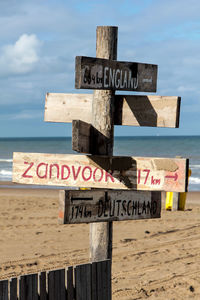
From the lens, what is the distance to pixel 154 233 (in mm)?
11547

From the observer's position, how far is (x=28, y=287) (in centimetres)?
443

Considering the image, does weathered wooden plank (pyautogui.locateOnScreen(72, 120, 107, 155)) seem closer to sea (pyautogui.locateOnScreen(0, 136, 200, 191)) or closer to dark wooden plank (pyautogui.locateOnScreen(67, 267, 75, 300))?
dark wooden plank (pyautogui.locateOnScreen(67, 267, 75, 300))

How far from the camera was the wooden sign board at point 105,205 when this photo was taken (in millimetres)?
3980

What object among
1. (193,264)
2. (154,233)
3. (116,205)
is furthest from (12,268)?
(116,205)

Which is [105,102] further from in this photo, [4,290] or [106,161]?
[4,290]

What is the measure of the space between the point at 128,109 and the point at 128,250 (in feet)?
18.9

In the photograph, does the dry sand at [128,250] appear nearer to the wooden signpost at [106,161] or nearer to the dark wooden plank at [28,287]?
the dark wooden plank at [28,287]

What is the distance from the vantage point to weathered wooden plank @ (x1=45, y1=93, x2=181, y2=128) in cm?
450

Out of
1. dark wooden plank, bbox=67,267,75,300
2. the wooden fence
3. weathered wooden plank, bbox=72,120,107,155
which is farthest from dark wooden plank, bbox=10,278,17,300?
weathered wooden plank, bbox=72,120,107,155

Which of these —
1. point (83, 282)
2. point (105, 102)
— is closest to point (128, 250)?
point (83, 282)

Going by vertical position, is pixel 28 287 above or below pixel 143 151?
above

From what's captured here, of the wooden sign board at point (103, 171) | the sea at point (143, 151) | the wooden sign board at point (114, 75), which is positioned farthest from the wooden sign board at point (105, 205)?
the sea at point (143, 151)

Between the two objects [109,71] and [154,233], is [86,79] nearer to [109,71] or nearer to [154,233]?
[109,71]

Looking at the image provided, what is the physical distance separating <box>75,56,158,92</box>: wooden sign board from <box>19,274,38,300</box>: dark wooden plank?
1824 millimetres
